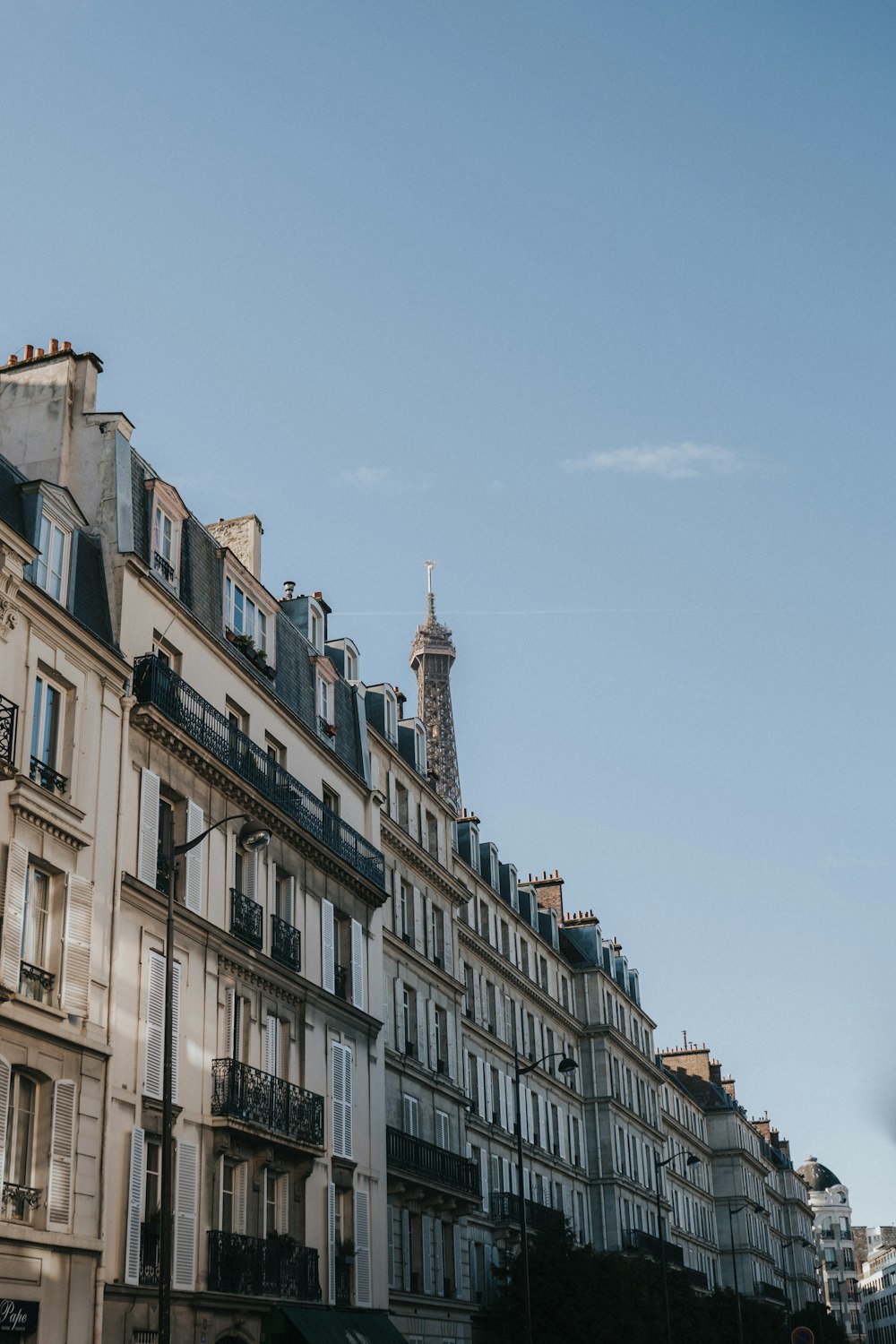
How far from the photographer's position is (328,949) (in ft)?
107

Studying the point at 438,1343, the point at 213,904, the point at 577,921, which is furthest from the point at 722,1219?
the point at 213,904

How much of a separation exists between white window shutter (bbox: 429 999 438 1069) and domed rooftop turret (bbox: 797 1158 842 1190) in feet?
548

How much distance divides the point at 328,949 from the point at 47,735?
36.5 ft

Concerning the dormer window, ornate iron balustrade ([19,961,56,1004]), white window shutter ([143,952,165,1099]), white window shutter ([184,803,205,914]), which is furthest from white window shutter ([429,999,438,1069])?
ornate iron balustrade ([19,961,56,1004])

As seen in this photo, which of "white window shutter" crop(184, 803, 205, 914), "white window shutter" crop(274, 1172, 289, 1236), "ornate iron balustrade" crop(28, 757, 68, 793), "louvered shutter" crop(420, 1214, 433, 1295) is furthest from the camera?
"louvered shutter" crop(420, 1214, 433, 1295)

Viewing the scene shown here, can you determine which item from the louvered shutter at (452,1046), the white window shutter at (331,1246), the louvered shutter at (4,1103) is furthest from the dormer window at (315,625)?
the louvered shutter at (4,1103)

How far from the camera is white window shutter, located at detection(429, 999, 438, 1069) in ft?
131

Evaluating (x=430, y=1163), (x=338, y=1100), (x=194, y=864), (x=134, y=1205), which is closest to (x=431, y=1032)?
(x=430, y=1163)

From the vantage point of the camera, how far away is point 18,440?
27.7 m

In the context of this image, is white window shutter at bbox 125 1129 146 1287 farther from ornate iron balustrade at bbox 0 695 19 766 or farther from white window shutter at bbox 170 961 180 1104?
ornate iron balustrade at bbox 0 695 19 766

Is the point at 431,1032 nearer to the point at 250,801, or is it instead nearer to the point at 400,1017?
the point at 400,1017

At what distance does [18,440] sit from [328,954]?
12477mm

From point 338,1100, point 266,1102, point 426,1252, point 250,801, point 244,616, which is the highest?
point 244,616

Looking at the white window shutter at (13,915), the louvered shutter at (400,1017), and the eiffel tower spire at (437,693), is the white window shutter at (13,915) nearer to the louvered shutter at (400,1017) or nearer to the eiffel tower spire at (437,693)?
the louvered shutter at (400,1017)
